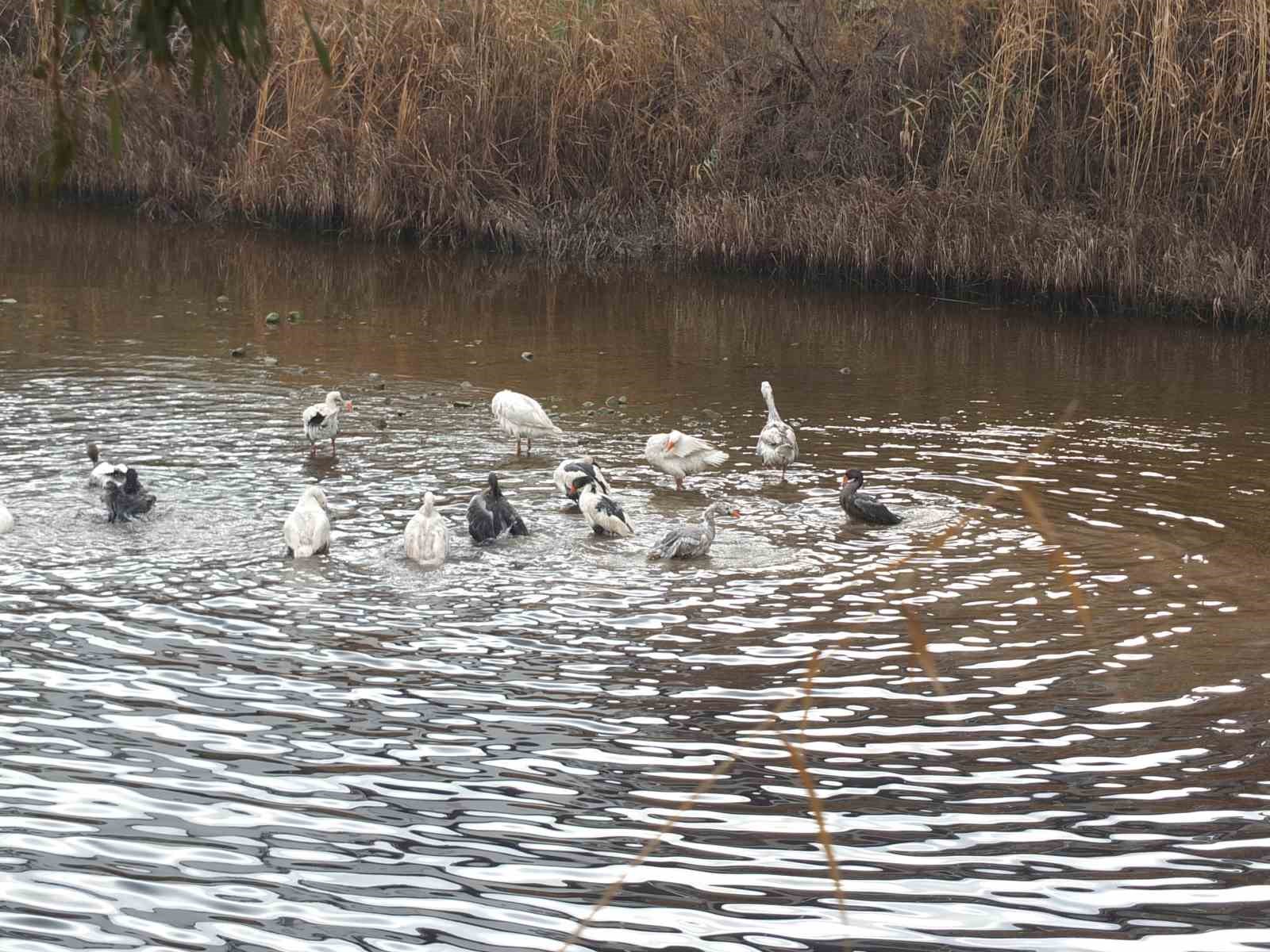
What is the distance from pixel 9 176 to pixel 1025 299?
1626cm

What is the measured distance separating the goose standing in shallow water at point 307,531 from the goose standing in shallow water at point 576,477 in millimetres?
1784

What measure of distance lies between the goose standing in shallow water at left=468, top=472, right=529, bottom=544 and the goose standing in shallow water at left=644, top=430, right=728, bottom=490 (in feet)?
5.48

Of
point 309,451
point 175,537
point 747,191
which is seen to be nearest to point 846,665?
point 175,537

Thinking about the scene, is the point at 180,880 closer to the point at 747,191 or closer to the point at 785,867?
the point at 785,867

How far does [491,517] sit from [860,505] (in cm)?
238

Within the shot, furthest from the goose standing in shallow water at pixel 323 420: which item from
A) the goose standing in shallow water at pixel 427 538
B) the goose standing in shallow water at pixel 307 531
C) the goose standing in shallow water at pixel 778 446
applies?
the goose standing in shallow water at pixel 778 446

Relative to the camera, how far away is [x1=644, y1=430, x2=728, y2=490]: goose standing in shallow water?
450 inches

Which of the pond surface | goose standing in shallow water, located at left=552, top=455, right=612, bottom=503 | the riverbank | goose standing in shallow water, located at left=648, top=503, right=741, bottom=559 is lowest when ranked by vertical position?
the pond surface

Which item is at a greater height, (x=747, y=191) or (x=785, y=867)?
(x=747, y=191)

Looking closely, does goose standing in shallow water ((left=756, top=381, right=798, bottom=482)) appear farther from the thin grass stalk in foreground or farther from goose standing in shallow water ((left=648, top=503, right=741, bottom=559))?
the thin grass stalk in foreground

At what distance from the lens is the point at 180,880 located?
555 cm

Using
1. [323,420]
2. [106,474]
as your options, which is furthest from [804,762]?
[323,420]

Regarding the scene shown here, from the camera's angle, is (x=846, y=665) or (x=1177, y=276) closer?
(x=846, y=665)

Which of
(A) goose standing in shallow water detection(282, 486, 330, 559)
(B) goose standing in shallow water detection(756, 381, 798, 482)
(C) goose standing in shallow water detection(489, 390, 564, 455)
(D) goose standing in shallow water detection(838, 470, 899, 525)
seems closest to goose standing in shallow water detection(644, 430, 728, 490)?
(B) goose standing in shallow water detection(756, 381, 798, 482)
